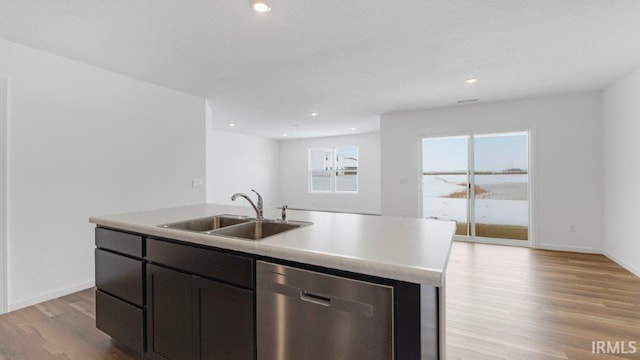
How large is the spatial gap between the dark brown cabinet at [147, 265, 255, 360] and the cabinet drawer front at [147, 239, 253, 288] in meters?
0.04

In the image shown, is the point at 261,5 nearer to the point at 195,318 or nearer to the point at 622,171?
the point at 195,318

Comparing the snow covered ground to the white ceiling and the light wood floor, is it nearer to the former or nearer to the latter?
the light wood floor

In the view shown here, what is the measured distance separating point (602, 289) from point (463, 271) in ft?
4.23

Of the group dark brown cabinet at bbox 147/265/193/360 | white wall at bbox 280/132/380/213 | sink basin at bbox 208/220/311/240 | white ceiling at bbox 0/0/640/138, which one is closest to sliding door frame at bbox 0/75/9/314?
white ceiling at bbox 0/0/640/138

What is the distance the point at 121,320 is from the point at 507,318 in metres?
2.92

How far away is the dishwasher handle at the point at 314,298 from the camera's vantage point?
1.12 m

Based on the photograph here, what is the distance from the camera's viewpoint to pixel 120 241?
185cm

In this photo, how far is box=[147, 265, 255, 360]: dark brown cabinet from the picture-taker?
4.43ft

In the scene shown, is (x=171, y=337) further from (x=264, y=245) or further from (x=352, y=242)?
(x=352, y=242)

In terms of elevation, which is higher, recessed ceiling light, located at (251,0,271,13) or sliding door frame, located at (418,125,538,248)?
recessed ceiling light, located at (251,0,271,13)

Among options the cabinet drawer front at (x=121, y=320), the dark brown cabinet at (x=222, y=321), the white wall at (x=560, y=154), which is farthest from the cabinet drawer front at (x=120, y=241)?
the white wall at (x=560, y=154)

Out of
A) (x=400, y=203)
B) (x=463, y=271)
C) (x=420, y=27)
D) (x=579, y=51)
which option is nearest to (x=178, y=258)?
(x=420, y=27)

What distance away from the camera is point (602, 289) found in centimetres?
297

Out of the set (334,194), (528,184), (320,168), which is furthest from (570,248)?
(320,168)
